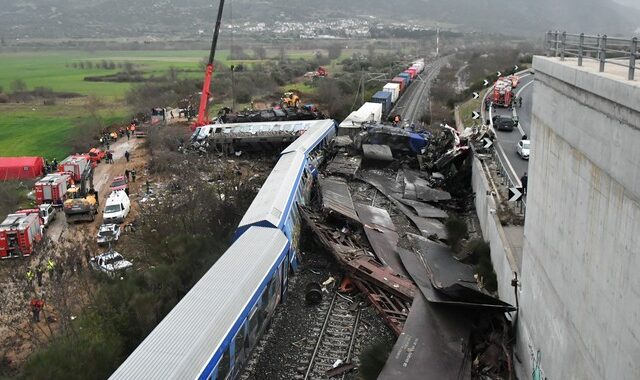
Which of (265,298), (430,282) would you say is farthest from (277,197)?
(430,282)

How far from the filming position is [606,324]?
6871 millimetres

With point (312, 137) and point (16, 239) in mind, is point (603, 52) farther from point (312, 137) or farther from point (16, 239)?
point (312, 137)

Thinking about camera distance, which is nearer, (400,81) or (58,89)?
(400,81)

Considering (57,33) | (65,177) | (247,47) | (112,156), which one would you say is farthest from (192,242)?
(57,33)

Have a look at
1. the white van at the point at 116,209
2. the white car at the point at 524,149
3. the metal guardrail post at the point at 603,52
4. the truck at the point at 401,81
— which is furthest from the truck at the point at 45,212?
the truck at the point at 401,81

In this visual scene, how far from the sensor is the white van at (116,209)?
25609mm

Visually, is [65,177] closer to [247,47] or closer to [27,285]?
[27,285]

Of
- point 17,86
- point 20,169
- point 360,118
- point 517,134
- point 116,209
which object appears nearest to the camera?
point 116,209

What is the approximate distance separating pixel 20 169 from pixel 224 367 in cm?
2951

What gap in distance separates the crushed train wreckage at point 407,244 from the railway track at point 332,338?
0.68m

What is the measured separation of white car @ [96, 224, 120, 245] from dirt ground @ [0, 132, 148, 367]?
0.93 feet

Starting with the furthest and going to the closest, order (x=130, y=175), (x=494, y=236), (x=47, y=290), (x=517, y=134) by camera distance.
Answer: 1. (x=130, y=175)
2. (x=517, y=134)
3. (x=47, y=290)
4. (x=494, y=236)

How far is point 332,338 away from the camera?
13.4 metres

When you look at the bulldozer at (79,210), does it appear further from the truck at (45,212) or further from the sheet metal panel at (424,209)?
the sheet metal panel at (424,209)
